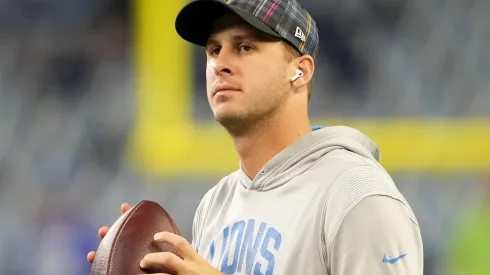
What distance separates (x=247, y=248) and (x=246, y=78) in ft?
0.77

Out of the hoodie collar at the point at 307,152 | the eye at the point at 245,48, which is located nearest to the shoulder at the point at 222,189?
the hoodie collar at the point at 307,152

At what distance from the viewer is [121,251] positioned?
0.86 metres

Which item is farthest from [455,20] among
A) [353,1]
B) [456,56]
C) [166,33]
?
[166,33]

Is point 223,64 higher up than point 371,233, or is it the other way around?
point 223,64

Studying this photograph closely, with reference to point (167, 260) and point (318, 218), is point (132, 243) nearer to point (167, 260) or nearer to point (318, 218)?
point (167, 260)

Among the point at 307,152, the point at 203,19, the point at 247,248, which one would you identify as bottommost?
the point at 247,248

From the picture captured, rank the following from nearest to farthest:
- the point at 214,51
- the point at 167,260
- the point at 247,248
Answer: the point at 167,260 < the point at 247,248 < the point at 214,51

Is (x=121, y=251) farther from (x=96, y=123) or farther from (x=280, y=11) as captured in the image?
(x=96, y=123)

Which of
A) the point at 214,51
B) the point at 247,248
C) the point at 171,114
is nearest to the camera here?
the point at 247,248

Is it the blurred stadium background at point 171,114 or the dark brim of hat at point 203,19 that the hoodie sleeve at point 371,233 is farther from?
the blurred stadium background at point 171,114

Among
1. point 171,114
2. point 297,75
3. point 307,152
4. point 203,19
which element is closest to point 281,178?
point 307,152

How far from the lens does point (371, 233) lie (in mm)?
784

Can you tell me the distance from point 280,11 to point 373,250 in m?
0.39

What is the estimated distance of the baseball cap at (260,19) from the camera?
98 centimetres
